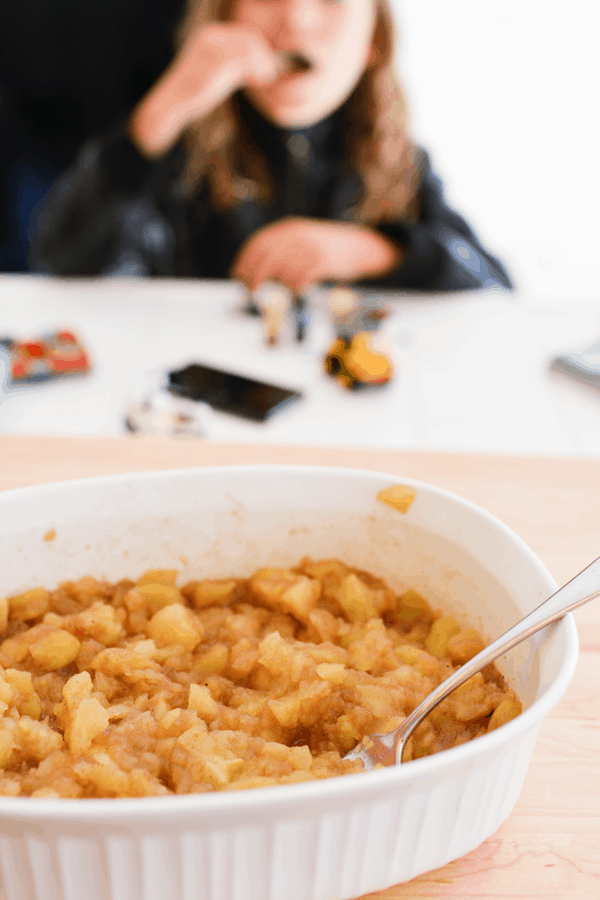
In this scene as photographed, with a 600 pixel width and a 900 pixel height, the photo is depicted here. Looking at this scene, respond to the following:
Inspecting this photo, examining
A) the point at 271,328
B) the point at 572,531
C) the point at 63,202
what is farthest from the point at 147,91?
the point at 572,531

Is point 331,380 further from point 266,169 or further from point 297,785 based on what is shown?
point 266,169

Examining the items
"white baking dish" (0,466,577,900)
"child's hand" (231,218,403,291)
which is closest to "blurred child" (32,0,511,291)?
"child's hand" (231,218,403,291)

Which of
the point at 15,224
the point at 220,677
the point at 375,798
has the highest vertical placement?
the point at 375,798

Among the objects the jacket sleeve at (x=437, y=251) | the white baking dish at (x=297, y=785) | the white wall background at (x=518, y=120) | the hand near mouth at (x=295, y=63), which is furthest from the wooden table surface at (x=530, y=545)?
the white wall background at (x=518, y=120)

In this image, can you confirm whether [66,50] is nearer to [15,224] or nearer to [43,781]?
[15,224]

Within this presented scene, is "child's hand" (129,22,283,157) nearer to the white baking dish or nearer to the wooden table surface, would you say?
the wooden table surface

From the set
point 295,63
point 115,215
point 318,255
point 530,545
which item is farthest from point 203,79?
point 530,545
